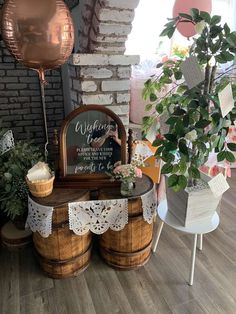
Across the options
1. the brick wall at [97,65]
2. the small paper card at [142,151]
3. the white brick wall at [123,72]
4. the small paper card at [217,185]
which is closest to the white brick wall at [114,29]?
the brick wall at [97,65]

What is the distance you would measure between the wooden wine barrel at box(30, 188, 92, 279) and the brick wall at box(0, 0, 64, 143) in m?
1.31

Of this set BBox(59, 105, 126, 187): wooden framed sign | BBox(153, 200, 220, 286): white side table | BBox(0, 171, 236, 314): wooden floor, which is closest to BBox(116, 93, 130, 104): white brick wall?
BBox(59, 105, 126, 187): wooden framed sign

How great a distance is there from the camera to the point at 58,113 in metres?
2.68

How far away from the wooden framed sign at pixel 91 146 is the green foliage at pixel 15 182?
33 cm

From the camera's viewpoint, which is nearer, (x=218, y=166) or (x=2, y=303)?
(x=2, y=303)

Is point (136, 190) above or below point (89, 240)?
above

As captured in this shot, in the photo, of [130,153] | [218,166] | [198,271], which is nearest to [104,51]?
[130,153]

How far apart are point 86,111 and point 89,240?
2.73 feet

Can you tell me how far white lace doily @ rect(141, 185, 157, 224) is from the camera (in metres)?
1.52

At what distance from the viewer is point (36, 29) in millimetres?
1226

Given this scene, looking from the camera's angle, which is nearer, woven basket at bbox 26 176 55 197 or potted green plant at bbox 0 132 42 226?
woven basket at bbox 26 176 55 197

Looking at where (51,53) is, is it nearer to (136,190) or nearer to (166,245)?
(136,190)

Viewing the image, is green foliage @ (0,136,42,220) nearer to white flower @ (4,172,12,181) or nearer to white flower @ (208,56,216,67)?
white flower @ (4,172,12,181)

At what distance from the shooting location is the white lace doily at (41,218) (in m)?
1.41
